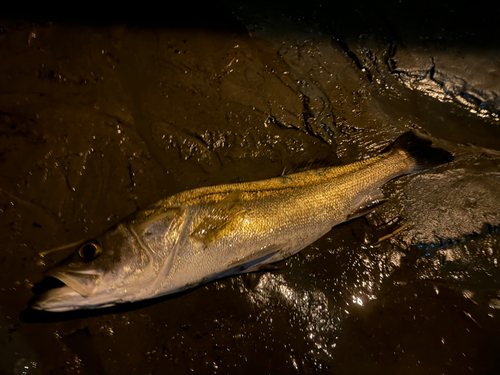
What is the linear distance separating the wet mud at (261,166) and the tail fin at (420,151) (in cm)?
17

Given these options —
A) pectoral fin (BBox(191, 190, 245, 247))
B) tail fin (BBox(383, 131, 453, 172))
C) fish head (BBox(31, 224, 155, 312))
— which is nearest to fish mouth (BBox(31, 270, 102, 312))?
fish head (BBox(31, 224, 155, 312))

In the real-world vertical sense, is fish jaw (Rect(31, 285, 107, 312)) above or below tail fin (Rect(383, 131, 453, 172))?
below

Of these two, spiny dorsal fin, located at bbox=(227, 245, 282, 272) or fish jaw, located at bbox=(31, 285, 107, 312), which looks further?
spiny dorsal fin, located at bbox=(227, 245, 282, 272)

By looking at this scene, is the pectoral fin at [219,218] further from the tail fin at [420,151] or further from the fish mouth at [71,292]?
the tail fin at [420,151]

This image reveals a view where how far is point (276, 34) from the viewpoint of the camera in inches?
138

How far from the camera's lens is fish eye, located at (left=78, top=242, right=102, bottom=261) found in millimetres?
2279

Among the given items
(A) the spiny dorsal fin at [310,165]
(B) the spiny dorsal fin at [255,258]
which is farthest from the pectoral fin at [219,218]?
(A) the spiny dorsal fin at [310,165]

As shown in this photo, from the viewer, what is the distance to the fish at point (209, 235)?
223cm

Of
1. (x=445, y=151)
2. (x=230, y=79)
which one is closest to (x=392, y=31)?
(x=445, y=151)

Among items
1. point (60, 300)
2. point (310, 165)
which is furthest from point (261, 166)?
point (60, 300)

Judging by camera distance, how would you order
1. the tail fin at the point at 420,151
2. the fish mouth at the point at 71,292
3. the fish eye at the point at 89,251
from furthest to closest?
the tail fin at the point at 420,151 → the fish eye at the point at 89,251 → the fish mouth at the point at 71,292

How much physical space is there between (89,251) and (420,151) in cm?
366

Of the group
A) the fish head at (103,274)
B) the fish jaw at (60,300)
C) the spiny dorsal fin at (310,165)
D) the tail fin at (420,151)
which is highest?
the tail fin at (420,151)

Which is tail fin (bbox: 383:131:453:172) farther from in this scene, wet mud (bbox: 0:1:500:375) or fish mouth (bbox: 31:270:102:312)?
fish mouth (bbox: 31:270:102:312)
